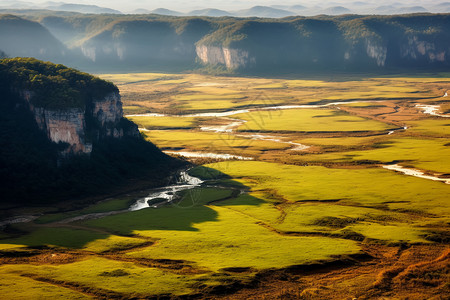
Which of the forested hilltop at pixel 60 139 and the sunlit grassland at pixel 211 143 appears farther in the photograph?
the sunlit grassland at pixel 211 143

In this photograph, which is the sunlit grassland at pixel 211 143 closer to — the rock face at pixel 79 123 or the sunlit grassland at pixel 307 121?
the sunlit grassland at pixel 307 121

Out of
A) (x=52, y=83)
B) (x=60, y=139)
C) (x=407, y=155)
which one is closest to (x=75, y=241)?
(x=60, y=139)

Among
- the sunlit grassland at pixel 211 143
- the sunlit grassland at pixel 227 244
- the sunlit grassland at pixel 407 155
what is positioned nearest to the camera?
the sunlit grassland at pixel 227 244

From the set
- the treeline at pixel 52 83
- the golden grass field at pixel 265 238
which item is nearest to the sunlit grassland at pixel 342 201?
the golden grass field at pixel 265 238

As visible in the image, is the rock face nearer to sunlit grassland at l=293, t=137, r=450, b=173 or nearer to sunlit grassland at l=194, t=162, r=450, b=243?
sunlit grassland at l=194, t=162, r=450, b=243

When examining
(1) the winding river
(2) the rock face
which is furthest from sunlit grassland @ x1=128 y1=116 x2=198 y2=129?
(1) the winding river

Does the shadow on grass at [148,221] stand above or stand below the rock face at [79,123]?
below

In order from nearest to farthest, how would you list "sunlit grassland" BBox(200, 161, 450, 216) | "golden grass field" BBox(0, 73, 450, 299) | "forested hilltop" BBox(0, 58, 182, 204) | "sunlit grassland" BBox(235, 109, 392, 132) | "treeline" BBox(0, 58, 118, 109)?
1. "golden grass field" BBox(0, 73, 450, 299)
2. "sunlit grassland" BBox(200, 161, 450, 216)
3. "forested hilltop" BBox(0, 58, 182, 204)
4. "treeline" BBox(0, 58, 118, 109)
5. "sunlit grassland" BBox(235, 109, 392, 132)
